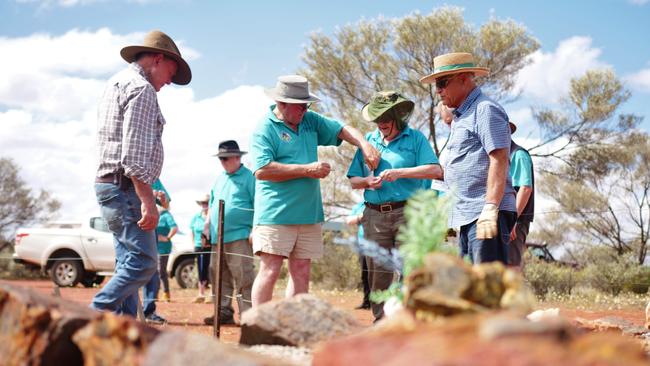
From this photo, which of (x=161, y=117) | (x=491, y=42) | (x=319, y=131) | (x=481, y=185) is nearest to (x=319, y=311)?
(x=481, y=185)

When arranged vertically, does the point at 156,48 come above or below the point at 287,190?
above

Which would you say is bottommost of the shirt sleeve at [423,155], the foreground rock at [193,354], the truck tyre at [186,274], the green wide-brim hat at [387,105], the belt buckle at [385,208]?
the foreground rock at [193,354]

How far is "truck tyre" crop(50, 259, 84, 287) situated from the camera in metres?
16.4

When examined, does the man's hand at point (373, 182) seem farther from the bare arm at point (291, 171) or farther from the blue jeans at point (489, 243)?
the blue jeans at point (489, 243)

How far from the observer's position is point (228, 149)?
8523 millimetres

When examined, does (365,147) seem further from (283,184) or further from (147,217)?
(147,217)

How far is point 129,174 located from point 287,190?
1.22 m

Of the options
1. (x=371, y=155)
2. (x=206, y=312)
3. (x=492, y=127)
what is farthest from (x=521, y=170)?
(x=206, y=312)

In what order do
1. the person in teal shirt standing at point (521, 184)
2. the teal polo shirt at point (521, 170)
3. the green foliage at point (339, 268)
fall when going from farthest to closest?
the green foliage at point (339, 268) < the teal polo shirt at point (521, 170) < the person in teal shirt standing at point (521, 184)

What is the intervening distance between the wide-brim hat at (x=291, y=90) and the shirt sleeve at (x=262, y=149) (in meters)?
0.27

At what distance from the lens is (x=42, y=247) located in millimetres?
16672

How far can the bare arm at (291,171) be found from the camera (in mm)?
5086

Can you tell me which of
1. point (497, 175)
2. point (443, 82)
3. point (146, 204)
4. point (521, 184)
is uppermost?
point (443, 82)

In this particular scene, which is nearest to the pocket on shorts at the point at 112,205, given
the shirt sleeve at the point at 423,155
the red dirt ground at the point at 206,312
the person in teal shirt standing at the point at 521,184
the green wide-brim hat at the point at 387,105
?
the red dirt ground at the point at 206,312
